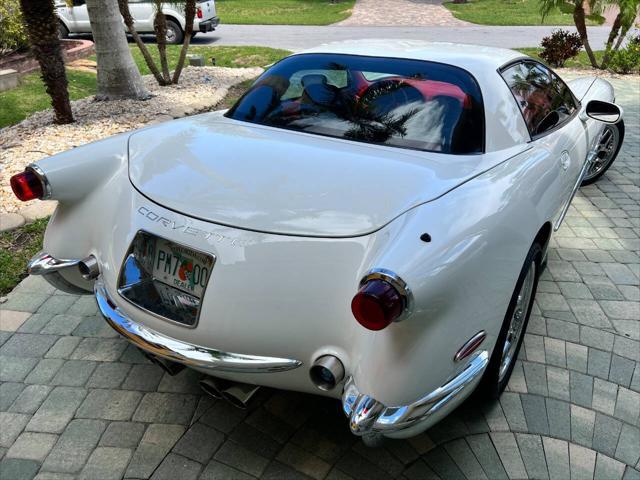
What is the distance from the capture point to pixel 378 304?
1543 mm

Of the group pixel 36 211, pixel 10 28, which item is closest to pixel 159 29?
pixel 10 28

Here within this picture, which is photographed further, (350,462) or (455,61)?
(455,61)

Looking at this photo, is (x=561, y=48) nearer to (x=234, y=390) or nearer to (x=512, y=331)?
(x=512, y=331)

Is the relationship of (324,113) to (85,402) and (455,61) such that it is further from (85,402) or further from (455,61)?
(85,402)

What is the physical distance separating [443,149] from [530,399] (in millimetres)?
1266

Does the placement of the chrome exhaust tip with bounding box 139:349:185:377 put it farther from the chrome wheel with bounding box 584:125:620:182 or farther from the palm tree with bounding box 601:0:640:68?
the palm tree with bounding box 601:0:640:68

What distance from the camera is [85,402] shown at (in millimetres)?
2508

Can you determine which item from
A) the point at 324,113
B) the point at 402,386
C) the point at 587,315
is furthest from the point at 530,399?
the point at 324,113

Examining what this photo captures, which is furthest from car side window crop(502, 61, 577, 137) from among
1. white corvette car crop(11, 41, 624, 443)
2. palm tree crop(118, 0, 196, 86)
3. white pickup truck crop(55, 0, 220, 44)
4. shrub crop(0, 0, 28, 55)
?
white pickup truck crop(55, 0, 220, 44)

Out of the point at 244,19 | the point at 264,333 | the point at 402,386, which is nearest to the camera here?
the point at 402,386

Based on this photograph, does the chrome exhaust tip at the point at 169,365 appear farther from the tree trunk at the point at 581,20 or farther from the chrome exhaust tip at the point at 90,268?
the tree trunk at the point at 581,20

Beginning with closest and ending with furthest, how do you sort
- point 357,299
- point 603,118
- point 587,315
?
point 357,299
point 587,315
point 603,118

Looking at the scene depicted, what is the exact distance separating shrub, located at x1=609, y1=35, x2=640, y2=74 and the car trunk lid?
11.1 meters

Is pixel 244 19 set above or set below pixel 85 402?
below
